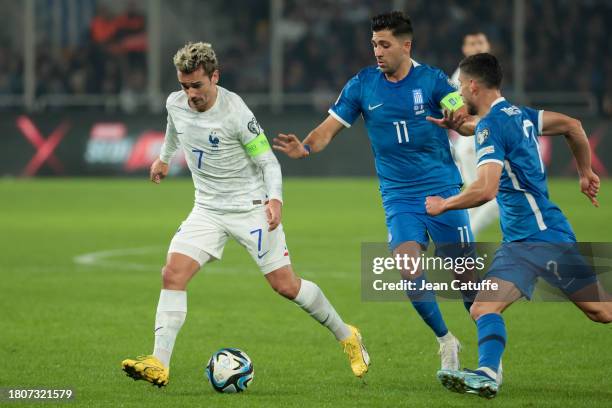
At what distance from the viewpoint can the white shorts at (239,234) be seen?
7.34m

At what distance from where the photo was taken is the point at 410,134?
25.2 ft

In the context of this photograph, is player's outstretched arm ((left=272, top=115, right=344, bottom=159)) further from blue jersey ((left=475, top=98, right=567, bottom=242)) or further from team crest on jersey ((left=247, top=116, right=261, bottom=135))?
blue jersey ((left=475, top=98, right=567, bottom=242))

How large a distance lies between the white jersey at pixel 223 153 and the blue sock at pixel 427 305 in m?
1.12

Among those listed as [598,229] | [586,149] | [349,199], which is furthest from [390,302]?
[349,199]

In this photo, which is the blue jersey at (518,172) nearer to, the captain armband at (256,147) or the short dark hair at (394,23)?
the short dark hair at (394,23)

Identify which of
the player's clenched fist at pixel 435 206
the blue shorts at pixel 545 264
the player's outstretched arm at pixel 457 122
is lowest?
the blue shorts at pixel 545 264

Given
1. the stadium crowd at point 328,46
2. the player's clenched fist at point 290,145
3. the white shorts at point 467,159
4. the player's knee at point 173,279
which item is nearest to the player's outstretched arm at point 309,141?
the player's clenched fist at point 290,145

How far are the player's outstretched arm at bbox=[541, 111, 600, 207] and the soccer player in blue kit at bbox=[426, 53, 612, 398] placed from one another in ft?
0.60

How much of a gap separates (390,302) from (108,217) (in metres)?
8.68

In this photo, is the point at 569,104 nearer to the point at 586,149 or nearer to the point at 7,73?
the point at 7,73

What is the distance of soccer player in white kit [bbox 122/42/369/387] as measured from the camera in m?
7.13

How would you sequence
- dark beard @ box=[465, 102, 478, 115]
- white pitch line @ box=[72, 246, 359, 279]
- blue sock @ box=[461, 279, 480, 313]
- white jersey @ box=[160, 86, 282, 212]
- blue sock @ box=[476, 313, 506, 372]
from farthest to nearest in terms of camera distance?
white pitch line @ box=[72, 246, 359, 279], blue sock @ box=[461, 279, 480, 313], white jersey @ box=[160, 86, 282, 212], dark beard @ box=[465, 102, 478, 115], blue sock @ box=[476, 313, 506, 372]

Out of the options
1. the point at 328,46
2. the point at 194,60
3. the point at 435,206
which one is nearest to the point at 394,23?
the point at 194,60

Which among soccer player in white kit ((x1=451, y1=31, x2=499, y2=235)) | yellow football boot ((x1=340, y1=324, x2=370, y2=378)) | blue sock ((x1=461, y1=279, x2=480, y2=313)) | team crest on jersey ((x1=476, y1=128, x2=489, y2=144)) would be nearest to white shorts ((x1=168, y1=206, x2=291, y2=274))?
yellow football boot ((x1=340, y1=324, x2=370, y2=378))
